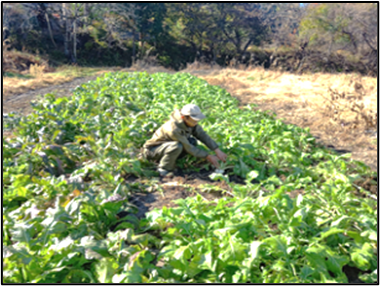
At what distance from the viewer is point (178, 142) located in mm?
4613

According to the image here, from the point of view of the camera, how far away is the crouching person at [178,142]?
445 centimetres

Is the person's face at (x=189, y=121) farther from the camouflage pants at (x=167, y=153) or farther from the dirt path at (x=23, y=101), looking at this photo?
the dirt path at (x=23, y=101)

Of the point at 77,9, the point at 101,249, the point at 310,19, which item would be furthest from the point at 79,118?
the point at 310,19

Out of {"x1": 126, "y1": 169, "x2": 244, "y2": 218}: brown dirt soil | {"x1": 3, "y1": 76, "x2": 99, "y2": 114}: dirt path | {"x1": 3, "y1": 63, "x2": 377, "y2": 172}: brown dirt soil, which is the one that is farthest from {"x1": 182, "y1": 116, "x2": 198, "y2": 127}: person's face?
{"x1": 3, "y1": 76, "x2": 99, "y2": 114}: dirt path

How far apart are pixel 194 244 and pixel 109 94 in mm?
6593

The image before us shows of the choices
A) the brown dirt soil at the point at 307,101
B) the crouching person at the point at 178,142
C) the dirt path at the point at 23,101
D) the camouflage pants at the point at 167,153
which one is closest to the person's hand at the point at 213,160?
the crouching person at the point at 178,142

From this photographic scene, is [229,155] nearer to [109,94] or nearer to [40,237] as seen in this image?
[40,237]

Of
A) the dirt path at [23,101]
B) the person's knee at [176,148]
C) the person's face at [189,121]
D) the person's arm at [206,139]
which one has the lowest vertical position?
the dirt path at [23,101]

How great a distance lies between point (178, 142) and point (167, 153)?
224 millimetres

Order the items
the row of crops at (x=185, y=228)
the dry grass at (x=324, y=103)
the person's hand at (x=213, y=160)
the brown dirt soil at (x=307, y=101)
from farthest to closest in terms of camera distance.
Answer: the dry grass at (x=324, y=103)
the brown dirt soil at (x=307, y=101)
the person's hand at (x=213, y=160)
the row of crops at (x=185, y=228)

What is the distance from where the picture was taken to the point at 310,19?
32.3m

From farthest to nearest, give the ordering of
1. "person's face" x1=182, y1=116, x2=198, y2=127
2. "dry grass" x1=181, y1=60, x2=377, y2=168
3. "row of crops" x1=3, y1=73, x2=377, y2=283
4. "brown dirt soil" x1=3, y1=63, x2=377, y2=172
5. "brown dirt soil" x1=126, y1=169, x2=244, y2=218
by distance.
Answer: "dry grass" x1=181, y1=60, x2=377, y2=168 < "brown dirt soil" x1=3, y1=63, x2=377, y2=172 < "person's face" x1=182, y1=116, x2=198, y2=127 < "brown dirt soil" x1=126, y1=169, x2=244, y2=218 < "row of crops" x1=3, y1=73, x2=377, y2=283

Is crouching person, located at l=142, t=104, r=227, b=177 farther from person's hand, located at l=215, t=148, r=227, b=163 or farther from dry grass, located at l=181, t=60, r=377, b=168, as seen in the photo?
dry grass, located at l=181, t=60, r=377, b=168

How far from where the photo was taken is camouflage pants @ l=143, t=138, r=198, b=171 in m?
4.61
